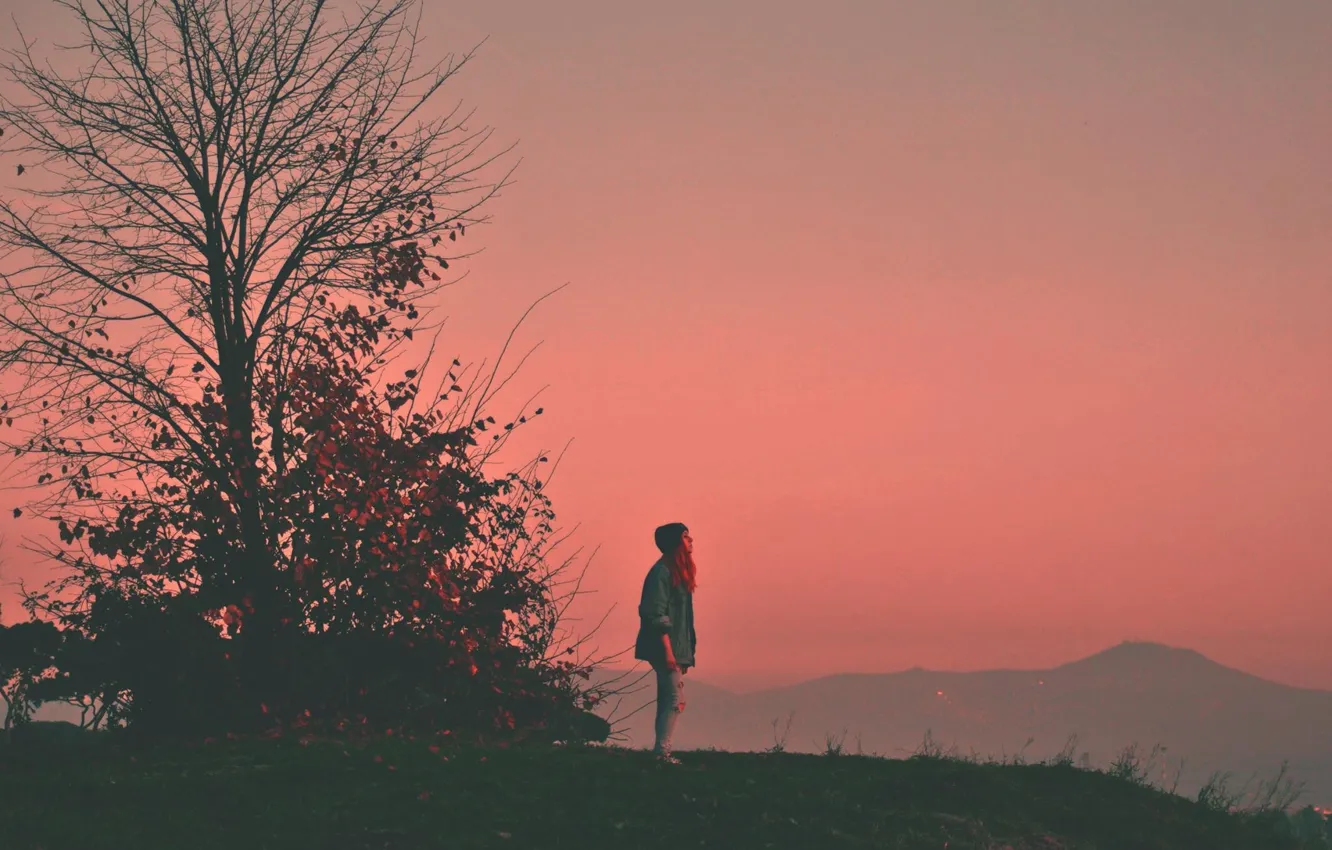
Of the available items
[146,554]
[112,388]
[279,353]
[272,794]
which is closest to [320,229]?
[279,353]

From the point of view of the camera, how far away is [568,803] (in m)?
13.3

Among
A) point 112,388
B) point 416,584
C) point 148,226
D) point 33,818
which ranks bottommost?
point 33,818

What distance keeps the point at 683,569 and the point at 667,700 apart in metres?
1.38

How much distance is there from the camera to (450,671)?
1905 cm

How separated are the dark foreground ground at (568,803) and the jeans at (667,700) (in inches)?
15.5

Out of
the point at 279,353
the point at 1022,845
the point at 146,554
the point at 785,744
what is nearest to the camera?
the point at 1022,845

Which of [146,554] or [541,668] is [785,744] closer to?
[541,668]

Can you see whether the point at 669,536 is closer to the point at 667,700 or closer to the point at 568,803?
the point at 667,700

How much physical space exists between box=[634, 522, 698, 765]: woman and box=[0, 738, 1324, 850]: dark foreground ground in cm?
66

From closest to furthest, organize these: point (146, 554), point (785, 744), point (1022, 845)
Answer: point (1022, 845) < point (785, 744) < point (146, 554)

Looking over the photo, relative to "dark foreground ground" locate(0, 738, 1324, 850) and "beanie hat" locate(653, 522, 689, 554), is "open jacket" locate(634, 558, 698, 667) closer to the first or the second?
"beanie hat" locate(653, 522, 689, 554)

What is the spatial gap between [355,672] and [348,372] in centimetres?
425

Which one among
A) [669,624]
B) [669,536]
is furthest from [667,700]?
[669,536]

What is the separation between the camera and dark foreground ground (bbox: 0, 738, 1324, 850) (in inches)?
494
